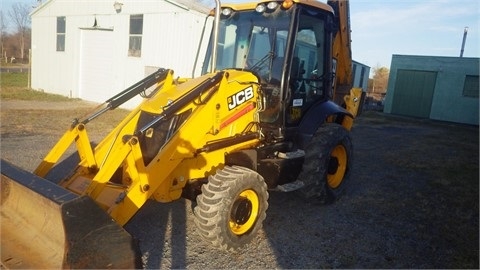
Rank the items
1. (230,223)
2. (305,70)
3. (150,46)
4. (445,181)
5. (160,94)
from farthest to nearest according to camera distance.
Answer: (150,46)
(445,181)
(305,70)
(160,94)
(230,223)

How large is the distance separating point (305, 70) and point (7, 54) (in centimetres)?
5965

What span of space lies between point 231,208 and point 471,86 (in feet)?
69.6

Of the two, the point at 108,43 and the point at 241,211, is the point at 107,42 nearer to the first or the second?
the point at 108,43

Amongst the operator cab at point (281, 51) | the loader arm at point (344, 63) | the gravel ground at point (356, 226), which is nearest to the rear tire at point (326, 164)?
the gravel ground at point (356, 226)

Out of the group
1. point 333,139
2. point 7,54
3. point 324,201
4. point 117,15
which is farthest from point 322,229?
point 7,54

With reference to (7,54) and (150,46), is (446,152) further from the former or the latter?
(7,54)

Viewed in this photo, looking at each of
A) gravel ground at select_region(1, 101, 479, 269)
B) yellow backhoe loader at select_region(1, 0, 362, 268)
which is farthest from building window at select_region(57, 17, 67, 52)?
yellow backhoe loader at select_region(1, 0, 362, 268)

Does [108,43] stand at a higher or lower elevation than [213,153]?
higher

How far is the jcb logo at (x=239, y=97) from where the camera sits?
4.15 m

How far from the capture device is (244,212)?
13.3 feet

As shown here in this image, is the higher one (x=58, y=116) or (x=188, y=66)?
(x=188, y=66)

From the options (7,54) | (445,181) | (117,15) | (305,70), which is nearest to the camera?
(305,70)

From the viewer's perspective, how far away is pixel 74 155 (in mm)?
7359

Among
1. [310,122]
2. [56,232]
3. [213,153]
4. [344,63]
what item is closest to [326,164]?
[310,122]
